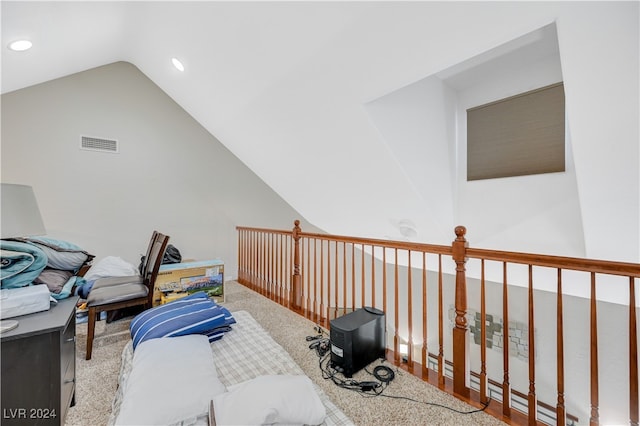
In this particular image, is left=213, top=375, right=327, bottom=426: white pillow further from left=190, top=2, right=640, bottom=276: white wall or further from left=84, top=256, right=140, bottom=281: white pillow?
left=84, top=256, right=140, bottom=281: white pillow

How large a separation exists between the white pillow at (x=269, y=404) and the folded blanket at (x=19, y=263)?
3.55 ft

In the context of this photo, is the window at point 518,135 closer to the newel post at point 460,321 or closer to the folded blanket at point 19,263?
the newel post at point 460,321

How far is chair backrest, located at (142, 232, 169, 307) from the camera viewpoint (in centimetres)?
239

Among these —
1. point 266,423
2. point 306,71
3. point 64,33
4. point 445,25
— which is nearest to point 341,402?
point 266,423

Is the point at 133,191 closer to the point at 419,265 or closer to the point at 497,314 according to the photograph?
the point at 419,265

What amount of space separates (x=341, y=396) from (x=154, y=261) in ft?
6.25

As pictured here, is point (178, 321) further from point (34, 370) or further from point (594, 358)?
point (594, 358)

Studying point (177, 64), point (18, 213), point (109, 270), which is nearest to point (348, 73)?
point (18, 213)

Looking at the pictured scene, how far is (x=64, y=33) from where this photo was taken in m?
2.47

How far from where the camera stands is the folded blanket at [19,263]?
1275 millimetres

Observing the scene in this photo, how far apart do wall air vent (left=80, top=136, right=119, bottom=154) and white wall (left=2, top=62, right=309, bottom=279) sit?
57 mm

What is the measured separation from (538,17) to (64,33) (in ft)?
11.7

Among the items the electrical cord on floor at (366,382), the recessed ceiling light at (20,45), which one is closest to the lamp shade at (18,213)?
the electrical cord on floor at (366,382)

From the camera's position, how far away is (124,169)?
381cm
